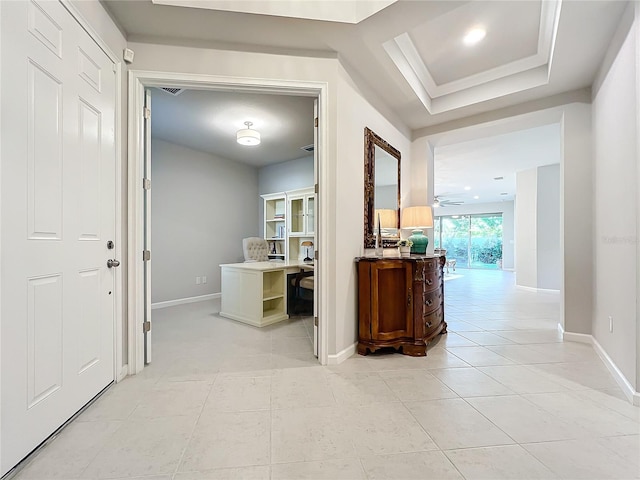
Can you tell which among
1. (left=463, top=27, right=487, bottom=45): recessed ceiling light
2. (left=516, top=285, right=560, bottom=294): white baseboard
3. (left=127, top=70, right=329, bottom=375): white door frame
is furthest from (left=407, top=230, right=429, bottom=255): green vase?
(left=516, top=285, right=560, bottom=294): white baseboard

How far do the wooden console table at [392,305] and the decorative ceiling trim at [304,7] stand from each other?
6.08 ft

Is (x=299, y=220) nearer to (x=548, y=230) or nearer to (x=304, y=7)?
(x=304, y=7)

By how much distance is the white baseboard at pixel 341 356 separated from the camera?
234 centimetres

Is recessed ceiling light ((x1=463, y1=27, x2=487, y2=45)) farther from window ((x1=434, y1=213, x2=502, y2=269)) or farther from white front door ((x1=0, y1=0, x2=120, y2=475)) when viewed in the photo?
window ((x1=434, y1=213, x2=502, y2=269))

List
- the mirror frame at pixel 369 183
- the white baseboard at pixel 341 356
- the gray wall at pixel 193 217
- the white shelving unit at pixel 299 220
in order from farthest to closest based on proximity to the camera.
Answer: the white shelving unit at pixel 299 220 → the gray wall at pixel 193 217 → the mirror frame at pixel 369 183 → the white baseboard at pixel 341 356

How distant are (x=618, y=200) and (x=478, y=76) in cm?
187

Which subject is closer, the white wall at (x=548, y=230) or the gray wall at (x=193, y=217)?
the gray wall at (x=193, y=217)

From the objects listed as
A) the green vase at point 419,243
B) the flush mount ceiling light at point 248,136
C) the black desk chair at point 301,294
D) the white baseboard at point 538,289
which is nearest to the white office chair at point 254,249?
the black desk chair at point 301,294

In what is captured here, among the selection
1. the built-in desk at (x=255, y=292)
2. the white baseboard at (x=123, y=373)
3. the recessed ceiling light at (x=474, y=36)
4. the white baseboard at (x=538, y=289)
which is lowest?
the white baseboard at (x=538, y=289)

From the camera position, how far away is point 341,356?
94.0 inches

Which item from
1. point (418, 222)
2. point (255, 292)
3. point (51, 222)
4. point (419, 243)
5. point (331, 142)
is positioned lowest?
point (255, 292)

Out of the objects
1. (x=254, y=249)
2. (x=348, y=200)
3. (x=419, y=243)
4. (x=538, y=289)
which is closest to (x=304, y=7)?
(x=348, y=200)

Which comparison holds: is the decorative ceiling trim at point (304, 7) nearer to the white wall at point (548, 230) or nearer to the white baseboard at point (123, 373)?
the white baseboard at point (123, 373)

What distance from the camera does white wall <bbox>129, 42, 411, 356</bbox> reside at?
7.23 ft
